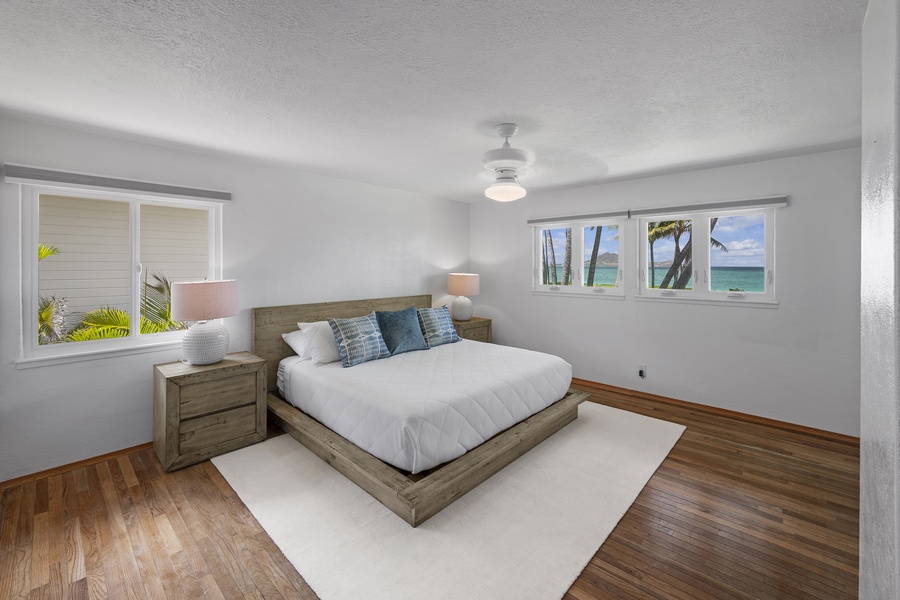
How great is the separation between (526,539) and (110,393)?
3.16 metres

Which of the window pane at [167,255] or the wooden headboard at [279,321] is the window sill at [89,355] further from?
the wooden headboard at [279,321]

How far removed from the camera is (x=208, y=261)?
3457mm

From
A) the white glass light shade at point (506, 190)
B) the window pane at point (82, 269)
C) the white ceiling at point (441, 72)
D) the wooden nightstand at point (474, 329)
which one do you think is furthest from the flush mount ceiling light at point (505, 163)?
the window pane at point (82, 269)

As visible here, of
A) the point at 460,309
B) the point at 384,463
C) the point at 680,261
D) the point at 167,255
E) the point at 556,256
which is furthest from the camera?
the point at 460,309

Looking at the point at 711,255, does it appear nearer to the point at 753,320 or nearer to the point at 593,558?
the point at 753,320

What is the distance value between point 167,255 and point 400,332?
83.9 inches

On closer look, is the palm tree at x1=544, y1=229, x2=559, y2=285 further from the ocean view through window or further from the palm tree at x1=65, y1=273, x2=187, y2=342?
the palm tree at x1=65, y1=273, x2=187, y2=342

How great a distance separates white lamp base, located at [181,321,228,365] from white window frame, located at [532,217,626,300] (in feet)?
12.0

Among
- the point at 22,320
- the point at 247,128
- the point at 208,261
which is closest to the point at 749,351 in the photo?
the point at 247,128

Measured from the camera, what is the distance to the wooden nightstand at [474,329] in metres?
Result: 4.99

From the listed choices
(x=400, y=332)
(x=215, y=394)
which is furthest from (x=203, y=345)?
(x=400, y=332)

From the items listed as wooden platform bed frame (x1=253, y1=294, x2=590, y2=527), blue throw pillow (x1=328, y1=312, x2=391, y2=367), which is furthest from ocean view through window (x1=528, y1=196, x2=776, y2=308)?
blue throw pillow (x1=328, y1=312, x2=391, y2=367)

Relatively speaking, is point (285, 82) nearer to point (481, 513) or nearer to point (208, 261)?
point (208, 261)

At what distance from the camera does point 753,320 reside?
3613mm
